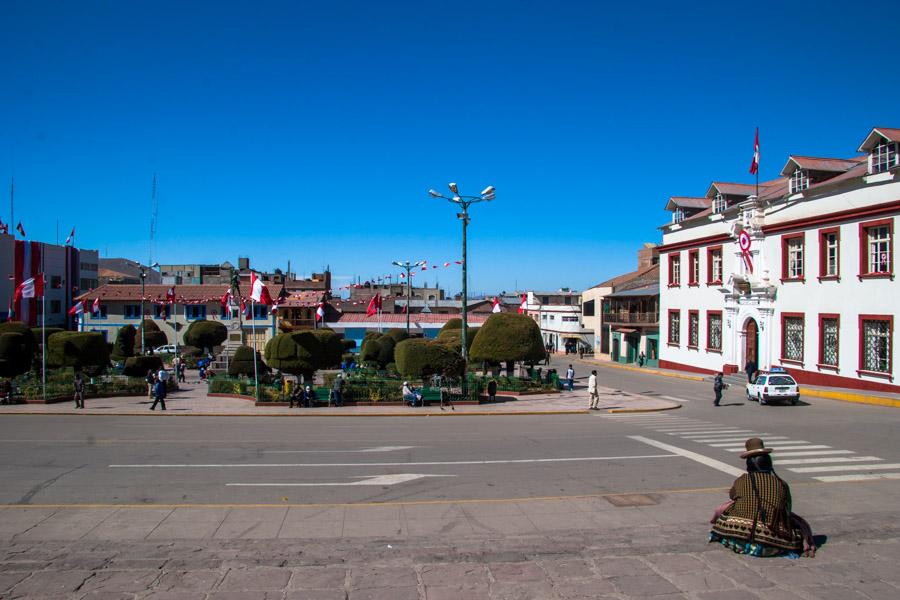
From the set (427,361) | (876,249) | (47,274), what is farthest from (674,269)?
(47,274)

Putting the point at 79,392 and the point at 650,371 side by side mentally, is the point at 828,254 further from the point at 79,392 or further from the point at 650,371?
the point at 79,392

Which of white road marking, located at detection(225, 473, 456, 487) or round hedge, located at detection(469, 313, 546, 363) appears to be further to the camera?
round hedge, located at detection(469, 313, 546, 363)

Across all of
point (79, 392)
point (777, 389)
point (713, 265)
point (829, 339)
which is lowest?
point (79, 392)

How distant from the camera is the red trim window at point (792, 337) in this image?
34.1 m

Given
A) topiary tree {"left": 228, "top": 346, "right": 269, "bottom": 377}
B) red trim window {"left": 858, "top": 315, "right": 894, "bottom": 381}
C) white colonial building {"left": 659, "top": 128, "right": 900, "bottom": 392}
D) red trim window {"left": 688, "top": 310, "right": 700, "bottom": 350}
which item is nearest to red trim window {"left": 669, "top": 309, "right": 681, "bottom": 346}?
white colonial building {"left": 659, "top": 128, "right": 900, "bottom": 392}

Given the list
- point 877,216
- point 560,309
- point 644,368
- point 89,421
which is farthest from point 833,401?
point 560,309

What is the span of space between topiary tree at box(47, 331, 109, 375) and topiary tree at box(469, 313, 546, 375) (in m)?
19.0

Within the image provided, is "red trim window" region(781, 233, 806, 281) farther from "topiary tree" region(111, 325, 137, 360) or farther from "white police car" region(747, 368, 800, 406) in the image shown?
"topiary tree" region(111, 325, 137, 360)

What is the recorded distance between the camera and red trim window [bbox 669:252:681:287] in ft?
151

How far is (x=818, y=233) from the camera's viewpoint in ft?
106

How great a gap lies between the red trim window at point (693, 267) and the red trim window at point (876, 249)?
1368cm

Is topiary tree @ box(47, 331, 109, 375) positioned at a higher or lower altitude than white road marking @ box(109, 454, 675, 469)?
higher

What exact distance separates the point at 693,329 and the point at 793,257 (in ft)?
34.1

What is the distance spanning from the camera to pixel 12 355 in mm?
30094
